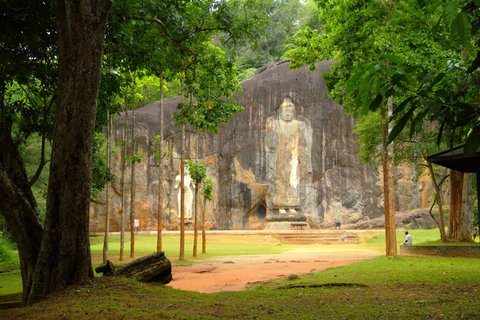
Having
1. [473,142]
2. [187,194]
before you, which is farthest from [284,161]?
[473,142]

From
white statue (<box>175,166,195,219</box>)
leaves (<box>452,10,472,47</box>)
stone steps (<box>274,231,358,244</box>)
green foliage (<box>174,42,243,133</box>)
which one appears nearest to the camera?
leaves (<box>452,10,472,47</box>)

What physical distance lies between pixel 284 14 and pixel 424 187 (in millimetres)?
24993

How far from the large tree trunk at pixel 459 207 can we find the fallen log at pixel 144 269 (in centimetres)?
1256

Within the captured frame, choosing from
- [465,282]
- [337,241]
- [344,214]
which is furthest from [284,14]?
[465,282]

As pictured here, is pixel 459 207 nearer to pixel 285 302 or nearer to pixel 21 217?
pixel 285 302

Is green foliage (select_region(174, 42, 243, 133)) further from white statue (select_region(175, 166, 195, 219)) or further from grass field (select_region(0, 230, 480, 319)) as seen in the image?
white statue (select_region(175, 166, 195, 219))

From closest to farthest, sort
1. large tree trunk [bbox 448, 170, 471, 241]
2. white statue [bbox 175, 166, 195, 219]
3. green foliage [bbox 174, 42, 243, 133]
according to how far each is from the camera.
Answer: 1. green foliage [bbox 174, 42, 243, 133]
2. large tree trunk [bbox 448, 170, 471, 241]
3. white statue [bbox 175, 166, 195, 219]

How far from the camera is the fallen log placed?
22.9 ft

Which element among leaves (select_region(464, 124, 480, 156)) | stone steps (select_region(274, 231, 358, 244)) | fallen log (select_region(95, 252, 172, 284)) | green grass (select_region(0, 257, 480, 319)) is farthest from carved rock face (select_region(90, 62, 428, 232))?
leaves (select_region(464, 124, 480, 156))

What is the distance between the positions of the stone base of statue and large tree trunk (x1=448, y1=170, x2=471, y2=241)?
1821 centimetres

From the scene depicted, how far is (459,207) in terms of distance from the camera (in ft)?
57.2

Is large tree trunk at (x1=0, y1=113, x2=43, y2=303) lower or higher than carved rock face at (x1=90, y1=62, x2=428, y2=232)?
lower

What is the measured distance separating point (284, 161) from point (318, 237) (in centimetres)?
904

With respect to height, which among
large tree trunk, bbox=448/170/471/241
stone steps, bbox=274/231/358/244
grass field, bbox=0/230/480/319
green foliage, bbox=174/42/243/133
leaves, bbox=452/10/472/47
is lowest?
stone steps, bbox=274/231/358/244
